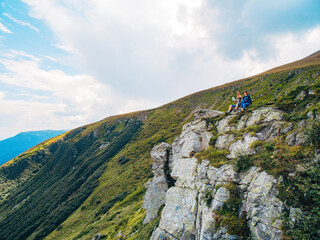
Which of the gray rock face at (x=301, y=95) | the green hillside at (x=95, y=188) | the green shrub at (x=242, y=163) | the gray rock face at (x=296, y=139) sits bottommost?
the green hillside at (x=95, y=188)

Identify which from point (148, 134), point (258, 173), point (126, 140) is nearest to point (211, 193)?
point (258, 173)

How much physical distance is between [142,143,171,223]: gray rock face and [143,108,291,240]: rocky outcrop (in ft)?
37.7

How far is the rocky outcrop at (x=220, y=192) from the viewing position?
32.3 ft

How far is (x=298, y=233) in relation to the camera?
7863 millimetres

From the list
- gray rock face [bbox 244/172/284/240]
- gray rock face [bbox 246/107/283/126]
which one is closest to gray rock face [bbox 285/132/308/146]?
gray rock face [bbox 246/107/283/126]

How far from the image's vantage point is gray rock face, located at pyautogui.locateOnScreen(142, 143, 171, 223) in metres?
29.7

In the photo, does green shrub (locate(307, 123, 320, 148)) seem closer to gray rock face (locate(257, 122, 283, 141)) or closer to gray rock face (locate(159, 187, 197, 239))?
gray rock face (locate(257, 122, 283, 141))

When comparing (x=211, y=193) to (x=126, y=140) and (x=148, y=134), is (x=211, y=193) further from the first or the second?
(x=126, y=140)

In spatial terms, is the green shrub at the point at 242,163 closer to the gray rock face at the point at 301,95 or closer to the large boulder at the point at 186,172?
the large boulder at the point at 186,172

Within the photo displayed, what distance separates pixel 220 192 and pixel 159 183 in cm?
2233

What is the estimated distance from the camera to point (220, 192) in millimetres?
12492

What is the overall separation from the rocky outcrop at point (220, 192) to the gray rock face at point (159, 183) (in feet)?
37.7

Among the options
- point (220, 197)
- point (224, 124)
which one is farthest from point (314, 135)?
point (224, 124)

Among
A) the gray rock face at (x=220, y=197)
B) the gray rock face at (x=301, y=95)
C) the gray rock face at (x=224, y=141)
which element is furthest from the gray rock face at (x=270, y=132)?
the gray rock face at (x=220, y=197)
